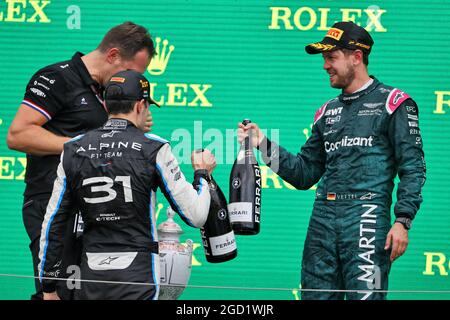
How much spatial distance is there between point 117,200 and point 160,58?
84.4 inches

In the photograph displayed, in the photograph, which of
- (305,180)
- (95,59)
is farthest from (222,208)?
(95,59)

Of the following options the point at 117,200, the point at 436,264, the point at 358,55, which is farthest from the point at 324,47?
the point at 436,264

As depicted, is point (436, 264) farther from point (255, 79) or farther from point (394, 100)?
point (394, 100)

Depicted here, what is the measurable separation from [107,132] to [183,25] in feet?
6.76

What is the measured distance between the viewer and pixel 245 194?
3855 millimetres

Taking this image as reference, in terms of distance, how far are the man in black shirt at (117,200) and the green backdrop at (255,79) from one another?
1863 millimetres

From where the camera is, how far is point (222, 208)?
3.74m

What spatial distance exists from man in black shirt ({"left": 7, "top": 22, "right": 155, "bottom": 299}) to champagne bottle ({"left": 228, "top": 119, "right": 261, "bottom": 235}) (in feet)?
1.88

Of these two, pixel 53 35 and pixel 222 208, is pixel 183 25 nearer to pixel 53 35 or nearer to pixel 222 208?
pixel 53 35

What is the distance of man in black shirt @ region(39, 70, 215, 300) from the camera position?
3102 mm

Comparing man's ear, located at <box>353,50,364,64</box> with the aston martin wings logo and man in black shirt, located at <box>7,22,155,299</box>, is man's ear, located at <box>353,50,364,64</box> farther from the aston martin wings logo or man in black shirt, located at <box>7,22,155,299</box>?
man in black shirt, located at <box>7,22,155,299</box>

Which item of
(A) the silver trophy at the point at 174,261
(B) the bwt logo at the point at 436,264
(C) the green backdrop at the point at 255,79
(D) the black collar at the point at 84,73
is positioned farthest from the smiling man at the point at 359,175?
(B) the bwt logo at the point at 436,264

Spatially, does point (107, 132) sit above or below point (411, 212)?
above
